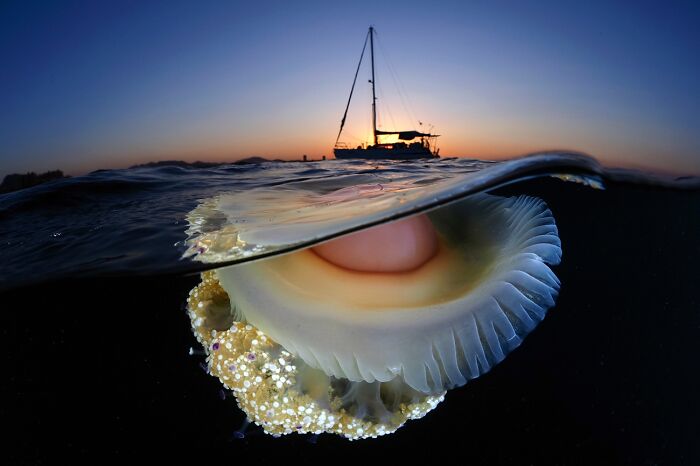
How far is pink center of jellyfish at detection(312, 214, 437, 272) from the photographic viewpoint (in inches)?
61.6

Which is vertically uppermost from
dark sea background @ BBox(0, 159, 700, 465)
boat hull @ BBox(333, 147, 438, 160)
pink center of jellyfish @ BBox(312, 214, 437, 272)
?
boat hull @ BBox(333, 147, 438, 160)

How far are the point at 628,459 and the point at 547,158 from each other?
4.19 meters

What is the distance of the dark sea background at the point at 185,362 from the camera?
8.23 feet

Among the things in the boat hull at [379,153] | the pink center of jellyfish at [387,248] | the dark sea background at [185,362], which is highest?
the boat hull at [379,153]

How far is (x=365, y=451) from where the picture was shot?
Result: 2912 mm

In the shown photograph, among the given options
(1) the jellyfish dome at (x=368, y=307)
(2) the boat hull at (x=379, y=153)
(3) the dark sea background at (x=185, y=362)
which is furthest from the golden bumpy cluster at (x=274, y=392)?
(2) the boat hull at (x=379, y=153)

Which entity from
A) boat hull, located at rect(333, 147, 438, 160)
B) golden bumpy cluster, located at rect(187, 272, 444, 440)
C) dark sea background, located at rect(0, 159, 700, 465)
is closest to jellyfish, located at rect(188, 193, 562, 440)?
golden bumpy cluster, located at rect(187, 272, 444, 440)

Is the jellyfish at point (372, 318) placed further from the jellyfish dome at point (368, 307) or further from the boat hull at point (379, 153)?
the boat hull at point (379, 153)

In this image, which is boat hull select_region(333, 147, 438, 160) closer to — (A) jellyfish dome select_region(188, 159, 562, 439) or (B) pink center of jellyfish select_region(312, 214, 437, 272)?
(A) jellyfish dome select_region(188, 159, 562, 439)

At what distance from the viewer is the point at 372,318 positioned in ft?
4.45

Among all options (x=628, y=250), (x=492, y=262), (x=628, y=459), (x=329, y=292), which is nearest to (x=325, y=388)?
(x=329, y=292)

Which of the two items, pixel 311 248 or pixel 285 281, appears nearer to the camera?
pixel 285 281

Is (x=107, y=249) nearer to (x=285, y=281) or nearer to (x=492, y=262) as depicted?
(x=285, y=281)

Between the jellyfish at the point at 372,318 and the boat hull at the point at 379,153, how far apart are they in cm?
485
